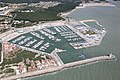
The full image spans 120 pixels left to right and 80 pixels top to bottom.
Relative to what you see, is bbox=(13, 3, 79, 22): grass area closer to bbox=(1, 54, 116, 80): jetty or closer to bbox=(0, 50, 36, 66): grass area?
bbox=(0, 50, 36, 66): grass area

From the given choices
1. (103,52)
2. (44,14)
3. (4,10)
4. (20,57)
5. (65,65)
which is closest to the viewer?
(65,65)

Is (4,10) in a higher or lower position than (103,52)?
higher

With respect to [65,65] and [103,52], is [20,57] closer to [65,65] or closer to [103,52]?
[65,65]

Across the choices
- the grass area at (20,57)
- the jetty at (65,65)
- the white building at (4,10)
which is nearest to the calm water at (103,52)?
the jetty at (65,65)

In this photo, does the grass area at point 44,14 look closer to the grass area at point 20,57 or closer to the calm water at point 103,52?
the calm water at point 103,52

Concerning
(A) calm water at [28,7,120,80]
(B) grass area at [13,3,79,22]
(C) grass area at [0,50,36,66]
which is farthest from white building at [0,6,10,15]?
(C) grass area at [0,50,36,66]

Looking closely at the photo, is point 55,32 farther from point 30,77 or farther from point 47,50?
point 30,77

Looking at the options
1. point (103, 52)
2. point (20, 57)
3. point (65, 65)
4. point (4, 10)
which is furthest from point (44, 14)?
point (65, 65)
